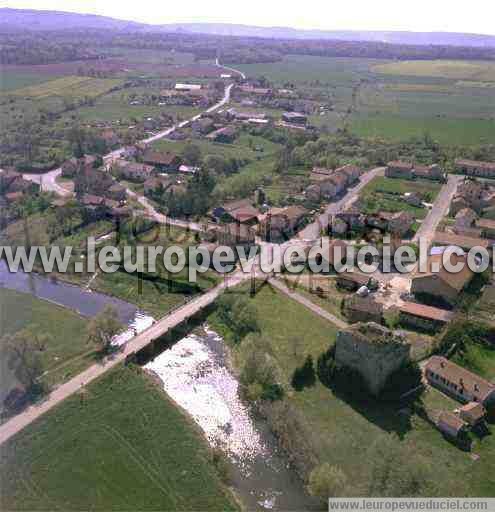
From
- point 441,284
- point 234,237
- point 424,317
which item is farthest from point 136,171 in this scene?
point 424,317

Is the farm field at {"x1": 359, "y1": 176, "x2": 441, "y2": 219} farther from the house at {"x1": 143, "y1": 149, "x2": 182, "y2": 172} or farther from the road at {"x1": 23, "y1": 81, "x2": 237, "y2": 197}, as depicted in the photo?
the road at {"x1": 23, "y1": 81, "x2": 237, "y2": 197}

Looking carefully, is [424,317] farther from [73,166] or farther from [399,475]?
[73,166]

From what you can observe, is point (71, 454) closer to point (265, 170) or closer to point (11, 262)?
point (11, 262)

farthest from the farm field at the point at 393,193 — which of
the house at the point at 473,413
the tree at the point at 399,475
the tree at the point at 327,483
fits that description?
the tree at the point at 327,483

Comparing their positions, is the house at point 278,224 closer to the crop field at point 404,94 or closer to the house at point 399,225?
the house at point 399,225

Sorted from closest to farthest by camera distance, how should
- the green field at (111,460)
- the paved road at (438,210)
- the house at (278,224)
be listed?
the green field at (111,460)
the house at (278,224)
the paved road at (438,210)

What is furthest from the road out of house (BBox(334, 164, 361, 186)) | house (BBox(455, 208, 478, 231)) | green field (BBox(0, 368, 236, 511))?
house (BBox(455, 208, 478, 231))

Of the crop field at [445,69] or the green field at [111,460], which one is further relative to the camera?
the crop field at [445,69]
